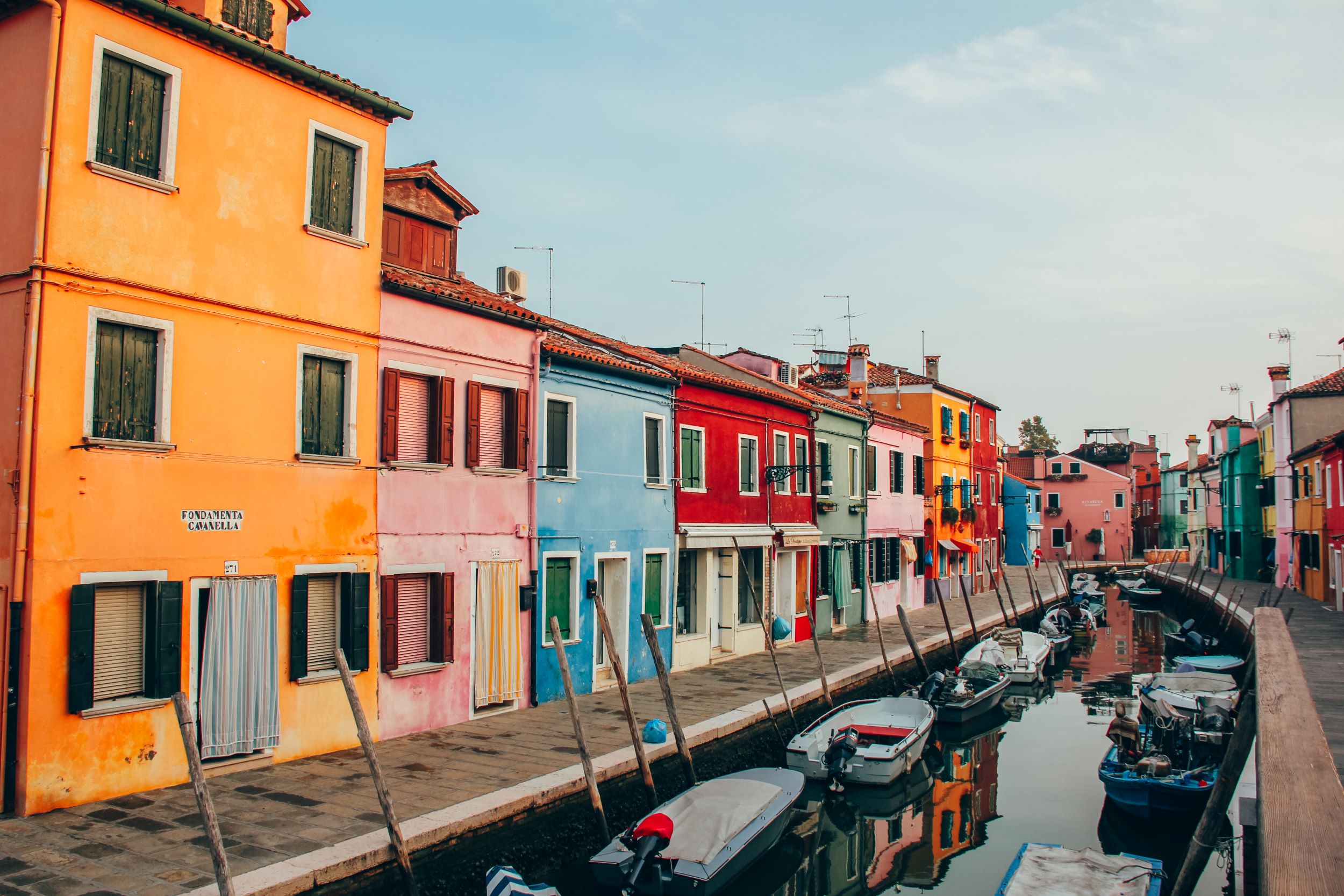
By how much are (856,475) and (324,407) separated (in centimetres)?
2103

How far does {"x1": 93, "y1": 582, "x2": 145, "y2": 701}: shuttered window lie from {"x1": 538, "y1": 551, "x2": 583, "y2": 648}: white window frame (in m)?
6.73

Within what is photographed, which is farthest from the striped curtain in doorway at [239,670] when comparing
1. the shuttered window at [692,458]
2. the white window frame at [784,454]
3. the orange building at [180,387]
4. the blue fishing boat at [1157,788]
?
the white window frame at [784,454]

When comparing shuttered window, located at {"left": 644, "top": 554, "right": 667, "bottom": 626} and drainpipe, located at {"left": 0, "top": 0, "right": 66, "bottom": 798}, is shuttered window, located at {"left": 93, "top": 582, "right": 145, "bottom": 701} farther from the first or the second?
shuttered window, located at {"left": 644, "top": 554, "right": 667, "bottom": 626}

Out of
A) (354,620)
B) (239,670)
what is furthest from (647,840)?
(239,670)

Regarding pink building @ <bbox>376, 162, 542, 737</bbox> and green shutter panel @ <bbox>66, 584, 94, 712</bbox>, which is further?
pink building @ <bbox>376, 162, 542, 737</bbox>

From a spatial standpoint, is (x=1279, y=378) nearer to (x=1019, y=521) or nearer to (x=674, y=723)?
(x=1019, y=521)

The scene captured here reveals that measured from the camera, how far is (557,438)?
17.3 meters

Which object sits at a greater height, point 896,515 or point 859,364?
point 859,364

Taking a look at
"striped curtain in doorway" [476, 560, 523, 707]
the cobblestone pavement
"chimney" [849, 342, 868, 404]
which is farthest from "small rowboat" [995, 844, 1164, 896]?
"chimney" [849, 342, 868, 404]

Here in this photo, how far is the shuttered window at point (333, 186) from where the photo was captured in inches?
525

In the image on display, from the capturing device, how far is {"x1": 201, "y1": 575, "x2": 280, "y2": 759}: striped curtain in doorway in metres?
11.4

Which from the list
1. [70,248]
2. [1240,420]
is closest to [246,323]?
[70,248]

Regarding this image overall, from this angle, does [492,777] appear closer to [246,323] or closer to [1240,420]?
[246,323]

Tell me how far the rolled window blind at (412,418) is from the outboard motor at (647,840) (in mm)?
6752
